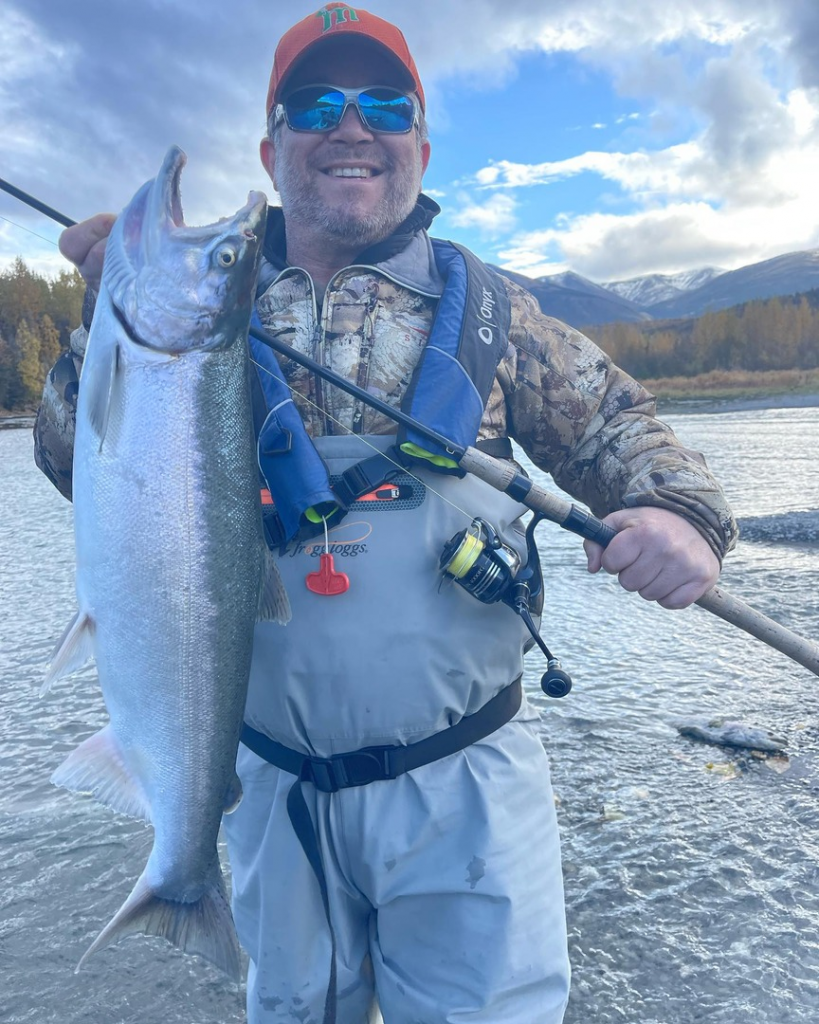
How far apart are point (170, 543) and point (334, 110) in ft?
5.57

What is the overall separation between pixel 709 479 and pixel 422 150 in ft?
5.67

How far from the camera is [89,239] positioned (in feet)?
7.71

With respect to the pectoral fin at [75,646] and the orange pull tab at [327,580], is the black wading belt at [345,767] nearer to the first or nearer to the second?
the orange pull tab at [327,580]

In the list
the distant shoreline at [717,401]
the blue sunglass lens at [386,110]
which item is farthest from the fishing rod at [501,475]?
the distant shoreline at [717,401]

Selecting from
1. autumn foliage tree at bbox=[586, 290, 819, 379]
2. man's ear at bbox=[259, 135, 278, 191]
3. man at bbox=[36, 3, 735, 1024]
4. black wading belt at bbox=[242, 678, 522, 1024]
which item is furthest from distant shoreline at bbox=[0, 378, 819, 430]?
black wading belt at bbox=[242, 678, 522, 1024]

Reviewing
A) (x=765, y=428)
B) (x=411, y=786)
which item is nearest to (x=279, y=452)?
(x=411, y=786)

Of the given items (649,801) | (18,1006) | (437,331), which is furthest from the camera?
(649,801)

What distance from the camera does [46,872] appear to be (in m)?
4.08

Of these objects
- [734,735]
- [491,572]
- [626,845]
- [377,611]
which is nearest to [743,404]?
[734,735]

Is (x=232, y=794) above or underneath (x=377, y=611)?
underneath

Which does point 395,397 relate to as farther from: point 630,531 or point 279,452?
point 630,531

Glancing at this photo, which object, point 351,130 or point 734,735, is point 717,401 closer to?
point 734,735

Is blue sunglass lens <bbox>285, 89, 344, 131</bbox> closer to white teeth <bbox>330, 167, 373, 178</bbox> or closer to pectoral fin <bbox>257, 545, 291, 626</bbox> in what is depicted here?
white teeth <bbox>330, 167, 373, 178</bbox>

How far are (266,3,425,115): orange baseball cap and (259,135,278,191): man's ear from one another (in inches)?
5.3
